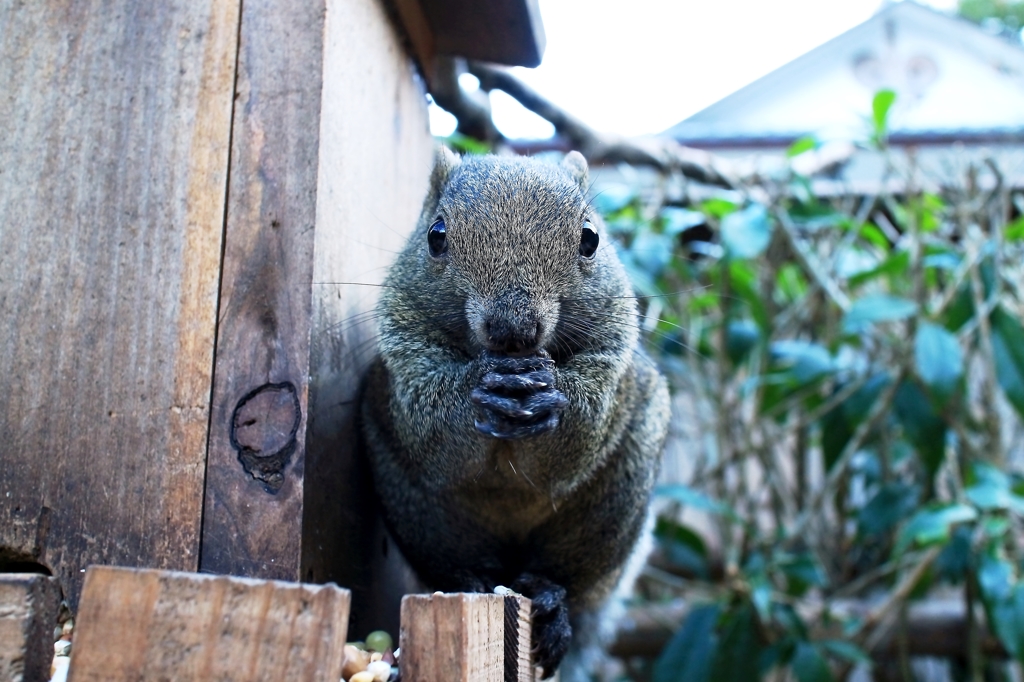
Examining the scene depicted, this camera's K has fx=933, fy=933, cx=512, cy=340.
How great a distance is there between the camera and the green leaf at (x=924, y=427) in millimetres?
5367

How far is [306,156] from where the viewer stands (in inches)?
108

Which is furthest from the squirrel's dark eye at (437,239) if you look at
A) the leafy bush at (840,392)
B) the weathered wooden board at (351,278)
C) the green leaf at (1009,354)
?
the green leaf at (1009,354)

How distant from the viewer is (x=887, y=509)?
5.54 meters

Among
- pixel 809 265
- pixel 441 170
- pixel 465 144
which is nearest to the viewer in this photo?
pixel 441 170

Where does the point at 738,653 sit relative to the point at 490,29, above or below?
below

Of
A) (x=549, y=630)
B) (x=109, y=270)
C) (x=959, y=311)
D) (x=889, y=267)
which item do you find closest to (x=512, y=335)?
(x=549, y=630)

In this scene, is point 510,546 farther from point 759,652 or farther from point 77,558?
point 759,652

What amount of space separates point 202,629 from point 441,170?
2259mm

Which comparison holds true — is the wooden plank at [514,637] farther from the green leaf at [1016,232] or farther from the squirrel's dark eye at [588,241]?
the green leaf at [1016,232]

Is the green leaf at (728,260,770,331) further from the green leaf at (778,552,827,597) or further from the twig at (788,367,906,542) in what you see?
the green leaf at (778,552,827,597)

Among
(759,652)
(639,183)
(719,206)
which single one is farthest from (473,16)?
(759,652)

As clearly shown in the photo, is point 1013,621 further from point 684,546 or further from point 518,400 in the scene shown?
point 518,400

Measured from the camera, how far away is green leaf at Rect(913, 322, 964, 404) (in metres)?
4.87

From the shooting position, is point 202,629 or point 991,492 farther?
point 991,492
